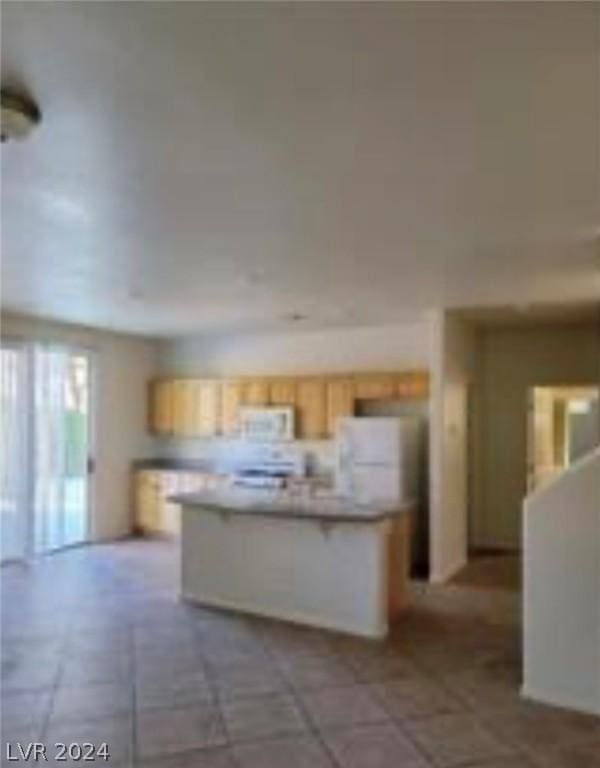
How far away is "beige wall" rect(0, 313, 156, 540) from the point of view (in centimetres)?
869

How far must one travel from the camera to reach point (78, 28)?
198cm

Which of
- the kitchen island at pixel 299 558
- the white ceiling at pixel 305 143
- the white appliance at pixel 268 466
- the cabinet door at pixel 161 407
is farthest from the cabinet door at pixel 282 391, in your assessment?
the white ceiling at pixel 305 143

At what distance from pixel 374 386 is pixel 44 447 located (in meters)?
3.71

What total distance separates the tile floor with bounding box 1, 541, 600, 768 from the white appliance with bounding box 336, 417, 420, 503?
1361 mm

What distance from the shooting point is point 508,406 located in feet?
27.8

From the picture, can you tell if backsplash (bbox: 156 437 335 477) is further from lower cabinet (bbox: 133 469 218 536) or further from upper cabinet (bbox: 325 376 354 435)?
lower cabinet (bbox: 133 469 218 536)

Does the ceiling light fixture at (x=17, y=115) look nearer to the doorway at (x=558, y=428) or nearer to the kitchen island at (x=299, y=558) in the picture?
the kitchen island at (x=299, y=558)

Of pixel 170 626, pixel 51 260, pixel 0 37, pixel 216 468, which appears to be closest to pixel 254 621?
pixel 170 626

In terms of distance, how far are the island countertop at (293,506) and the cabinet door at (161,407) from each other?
3.09m

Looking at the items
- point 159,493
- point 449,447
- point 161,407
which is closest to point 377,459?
point 449,447

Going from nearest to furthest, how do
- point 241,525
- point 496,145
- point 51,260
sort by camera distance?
point 496,145
point 51,260
point 241,525

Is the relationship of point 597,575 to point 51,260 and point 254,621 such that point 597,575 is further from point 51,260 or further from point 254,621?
point 51,260

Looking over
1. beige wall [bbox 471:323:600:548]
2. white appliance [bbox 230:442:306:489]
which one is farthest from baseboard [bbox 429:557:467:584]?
white appliance [bbox 230:442:306:489]

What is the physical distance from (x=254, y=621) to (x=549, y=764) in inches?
107
